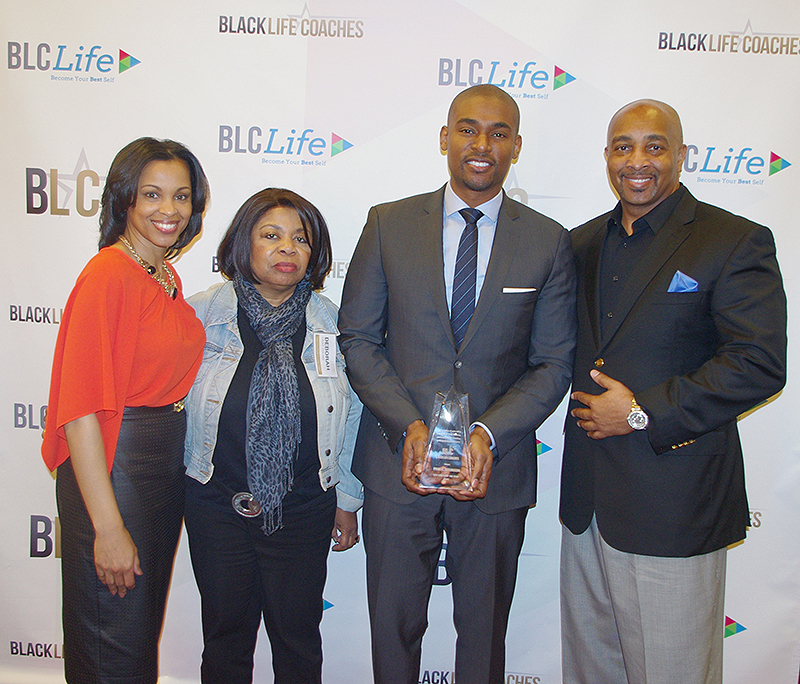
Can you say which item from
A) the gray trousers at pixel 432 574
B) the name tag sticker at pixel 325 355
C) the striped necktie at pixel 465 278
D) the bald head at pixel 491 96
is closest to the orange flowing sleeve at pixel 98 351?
the name tag sticker at pixel 325 355

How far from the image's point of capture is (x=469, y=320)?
2176mm

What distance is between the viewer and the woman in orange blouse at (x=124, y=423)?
1921mm

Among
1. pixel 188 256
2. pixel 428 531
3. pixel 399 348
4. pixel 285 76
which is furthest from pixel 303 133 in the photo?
pixel 428 531

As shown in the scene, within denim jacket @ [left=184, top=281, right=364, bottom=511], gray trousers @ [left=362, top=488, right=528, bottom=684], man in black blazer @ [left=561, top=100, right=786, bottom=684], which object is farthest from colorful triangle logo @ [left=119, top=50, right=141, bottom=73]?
gray trousers @ [left=362, top=488, right=528, bottom=684]

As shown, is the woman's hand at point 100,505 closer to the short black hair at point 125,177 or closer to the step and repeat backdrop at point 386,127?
the short black hair at point 125,177

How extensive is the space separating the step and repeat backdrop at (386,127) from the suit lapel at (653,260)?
0.83 m

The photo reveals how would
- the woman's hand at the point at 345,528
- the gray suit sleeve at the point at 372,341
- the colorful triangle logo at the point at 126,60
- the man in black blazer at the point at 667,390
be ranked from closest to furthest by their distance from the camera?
1. the man in black blazer at the point at 667,390
2. the gray suit sleeve at the point at 372,341
3. the woman's hand at the point at 345,528
4. the colorful triangle logo at the point at 126,60

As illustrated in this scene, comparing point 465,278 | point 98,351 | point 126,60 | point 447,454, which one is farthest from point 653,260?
point 126,60

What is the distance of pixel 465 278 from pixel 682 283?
0.77 meters

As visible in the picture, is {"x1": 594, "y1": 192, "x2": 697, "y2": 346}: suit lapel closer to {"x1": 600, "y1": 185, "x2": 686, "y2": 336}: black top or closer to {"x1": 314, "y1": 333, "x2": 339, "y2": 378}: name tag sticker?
{"x1": 600, "y1": 185, "x2": 686, "y2": 336}: black top

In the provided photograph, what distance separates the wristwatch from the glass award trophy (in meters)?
0.58

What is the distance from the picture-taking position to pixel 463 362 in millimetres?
2127

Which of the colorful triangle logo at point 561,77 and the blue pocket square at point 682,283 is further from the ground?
the colorful triangle logo at point 561,77

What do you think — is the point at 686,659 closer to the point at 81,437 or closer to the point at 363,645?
the point at 363,645
